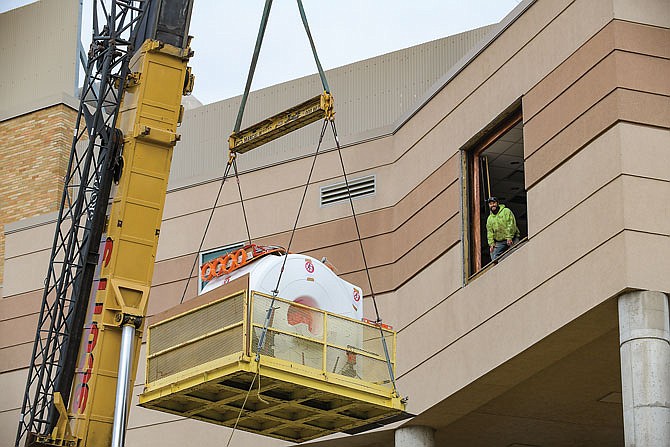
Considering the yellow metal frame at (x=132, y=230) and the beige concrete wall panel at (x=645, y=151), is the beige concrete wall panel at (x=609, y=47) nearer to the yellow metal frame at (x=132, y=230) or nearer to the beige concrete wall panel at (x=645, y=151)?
the beige concrete wall panel at (x=645, y=151)

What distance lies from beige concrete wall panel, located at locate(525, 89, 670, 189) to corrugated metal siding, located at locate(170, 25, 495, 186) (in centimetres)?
965

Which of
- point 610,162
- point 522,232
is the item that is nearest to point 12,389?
point 522,232

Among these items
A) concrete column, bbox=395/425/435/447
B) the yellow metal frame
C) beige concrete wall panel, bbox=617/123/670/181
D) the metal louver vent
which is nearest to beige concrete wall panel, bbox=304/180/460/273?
the metal louver vent

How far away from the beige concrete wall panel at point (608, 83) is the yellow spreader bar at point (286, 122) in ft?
14.8

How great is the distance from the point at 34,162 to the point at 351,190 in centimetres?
1376

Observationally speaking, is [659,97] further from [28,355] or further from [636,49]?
[28,355]

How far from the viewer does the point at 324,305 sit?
2248 cm

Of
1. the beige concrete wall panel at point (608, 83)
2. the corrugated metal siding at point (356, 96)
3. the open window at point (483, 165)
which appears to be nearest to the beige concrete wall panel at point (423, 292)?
the open window at point (483, 165)

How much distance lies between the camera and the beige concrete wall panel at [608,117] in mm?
23578

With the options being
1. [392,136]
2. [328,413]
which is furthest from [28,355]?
[328,413]

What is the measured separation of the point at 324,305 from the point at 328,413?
6.30 ft

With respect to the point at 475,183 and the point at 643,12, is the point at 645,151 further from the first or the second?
the point at 475,183

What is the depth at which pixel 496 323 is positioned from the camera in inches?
1030

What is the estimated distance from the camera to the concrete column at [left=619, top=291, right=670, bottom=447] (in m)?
21.5
